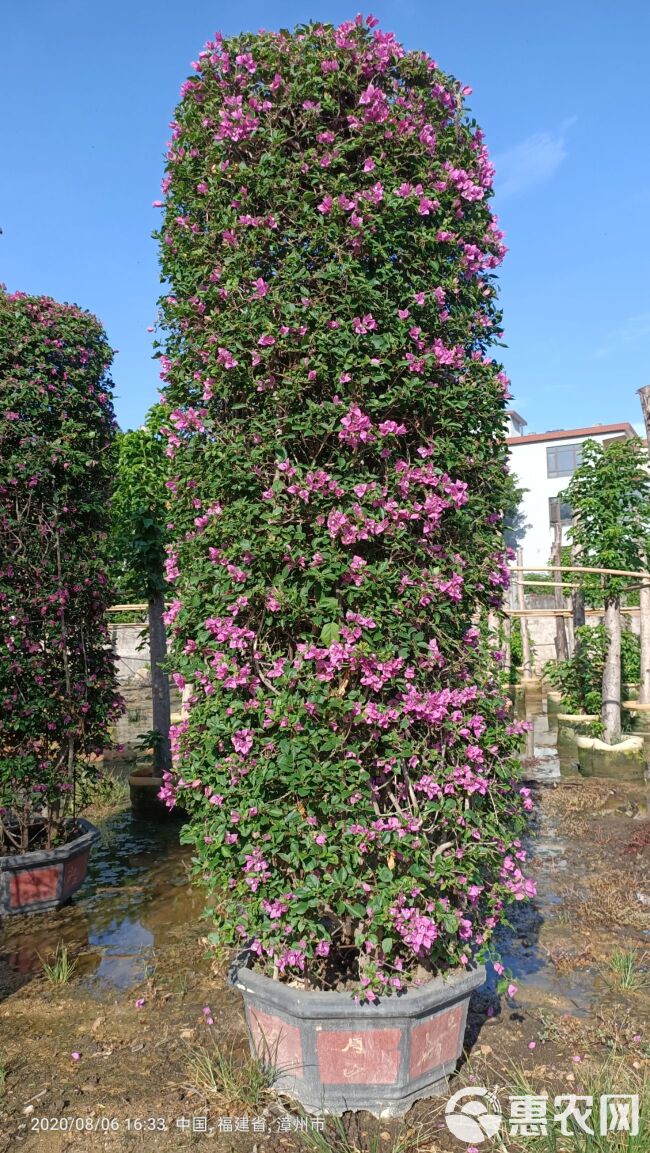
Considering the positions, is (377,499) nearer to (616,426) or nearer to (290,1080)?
(290,1080)

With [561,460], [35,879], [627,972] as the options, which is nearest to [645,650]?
[627,972]

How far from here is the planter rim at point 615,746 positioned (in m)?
10.0

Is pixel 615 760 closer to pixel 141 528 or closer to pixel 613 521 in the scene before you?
pixel 613 521

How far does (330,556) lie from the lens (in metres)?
3.25

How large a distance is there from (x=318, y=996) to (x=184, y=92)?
169 inches

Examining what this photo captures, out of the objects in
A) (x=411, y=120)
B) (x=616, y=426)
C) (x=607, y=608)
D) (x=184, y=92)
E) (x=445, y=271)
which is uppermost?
(x=616, y=426)

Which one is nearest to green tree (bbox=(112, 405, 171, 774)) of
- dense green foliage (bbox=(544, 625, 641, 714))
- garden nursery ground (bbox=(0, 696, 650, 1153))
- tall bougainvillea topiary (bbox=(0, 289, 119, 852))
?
tall bougainvillea topiary (bbox=(0, 289, 119, 852))

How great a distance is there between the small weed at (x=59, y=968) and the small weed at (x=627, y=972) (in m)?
3.23

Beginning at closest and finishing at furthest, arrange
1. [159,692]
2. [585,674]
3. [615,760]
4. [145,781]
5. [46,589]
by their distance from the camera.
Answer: [46,589]
[145,781]
[159,692]
[615,760]
[585,674]

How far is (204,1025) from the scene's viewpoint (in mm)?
4059

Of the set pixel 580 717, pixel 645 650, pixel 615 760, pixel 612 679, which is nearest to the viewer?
pixel 615 760

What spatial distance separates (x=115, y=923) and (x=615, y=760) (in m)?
6.86

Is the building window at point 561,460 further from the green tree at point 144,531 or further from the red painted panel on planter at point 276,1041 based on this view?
the red painted panel on planter at point 276,1041

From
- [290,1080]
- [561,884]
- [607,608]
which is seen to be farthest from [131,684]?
[290,1080]
